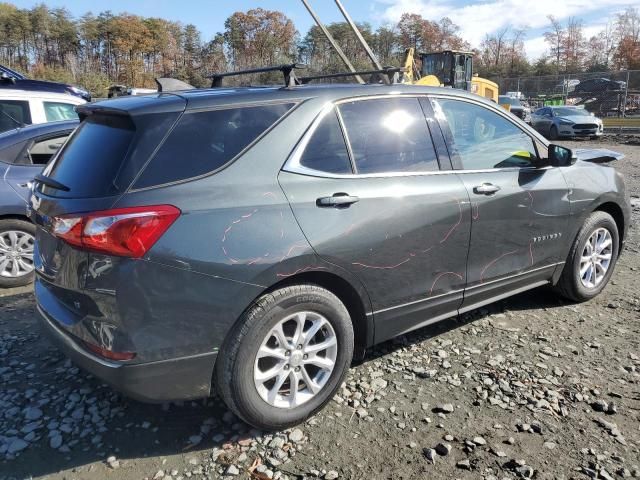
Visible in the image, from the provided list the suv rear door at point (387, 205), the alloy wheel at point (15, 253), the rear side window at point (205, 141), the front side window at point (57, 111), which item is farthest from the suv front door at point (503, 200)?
the front side window at point (57, 111)

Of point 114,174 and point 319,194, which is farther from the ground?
point 114,174

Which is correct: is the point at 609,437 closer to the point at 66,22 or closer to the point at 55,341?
the point at 55,341

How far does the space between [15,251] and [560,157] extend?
4921 millimetres

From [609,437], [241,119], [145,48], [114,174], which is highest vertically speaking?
[145,48]

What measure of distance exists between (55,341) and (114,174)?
3.16ft

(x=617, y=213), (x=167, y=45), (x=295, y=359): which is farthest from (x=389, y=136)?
(x=167, y=45)

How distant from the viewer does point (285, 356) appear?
282 centimetres

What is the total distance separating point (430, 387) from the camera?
3277 millimetres

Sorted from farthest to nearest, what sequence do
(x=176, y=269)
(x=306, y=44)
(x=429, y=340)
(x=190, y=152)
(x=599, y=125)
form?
(x=306, y=44) → (x=599, y=125) → (x=429, y=340) → (x=190, y=152) → (x=176, y=269)

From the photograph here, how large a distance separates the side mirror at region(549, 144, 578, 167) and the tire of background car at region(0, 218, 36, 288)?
4636mm

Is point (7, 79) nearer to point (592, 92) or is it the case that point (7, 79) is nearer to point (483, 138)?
point (483, 138)

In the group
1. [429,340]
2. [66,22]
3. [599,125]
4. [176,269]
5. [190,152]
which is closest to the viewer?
[176,269]

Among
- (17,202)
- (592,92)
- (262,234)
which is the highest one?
(592,92)

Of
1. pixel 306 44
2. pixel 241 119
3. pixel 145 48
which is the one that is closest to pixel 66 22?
pixel 145 48
